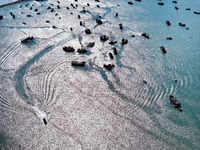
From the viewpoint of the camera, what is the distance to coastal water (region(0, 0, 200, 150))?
2506mm

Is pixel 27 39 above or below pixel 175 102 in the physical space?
above

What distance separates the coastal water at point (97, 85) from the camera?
251 centimetres

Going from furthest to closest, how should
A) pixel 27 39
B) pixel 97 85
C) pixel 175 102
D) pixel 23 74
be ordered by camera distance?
pixel 27 39, pixel 23 74, pixel 97 85, pixel 175 102

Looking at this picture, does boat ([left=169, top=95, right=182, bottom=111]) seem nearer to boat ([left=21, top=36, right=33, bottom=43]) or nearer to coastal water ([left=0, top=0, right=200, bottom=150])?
coastal water ([left=0, top=0, right=200, bottom=150])

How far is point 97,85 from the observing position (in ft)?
10.8

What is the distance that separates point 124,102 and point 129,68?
1.10 metres

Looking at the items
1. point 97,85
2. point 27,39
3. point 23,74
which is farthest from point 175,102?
point 27,39

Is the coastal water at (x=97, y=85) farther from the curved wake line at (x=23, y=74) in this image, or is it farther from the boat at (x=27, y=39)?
the boat at (x=27, y=39)

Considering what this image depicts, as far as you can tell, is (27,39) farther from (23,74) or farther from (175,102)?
(175,102)

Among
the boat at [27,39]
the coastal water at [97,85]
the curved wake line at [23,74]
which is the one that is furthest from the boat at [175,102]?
the boat at [27,39]

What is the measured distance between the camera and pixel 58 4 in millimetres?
6539

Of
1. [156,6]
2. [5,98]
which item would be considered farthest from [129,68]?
[156,6]

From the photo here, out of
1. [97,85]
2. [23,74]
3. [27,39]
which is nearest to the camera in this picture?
[97,85]

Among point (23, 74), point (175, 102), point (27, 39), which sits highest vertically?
point (27, 39)
